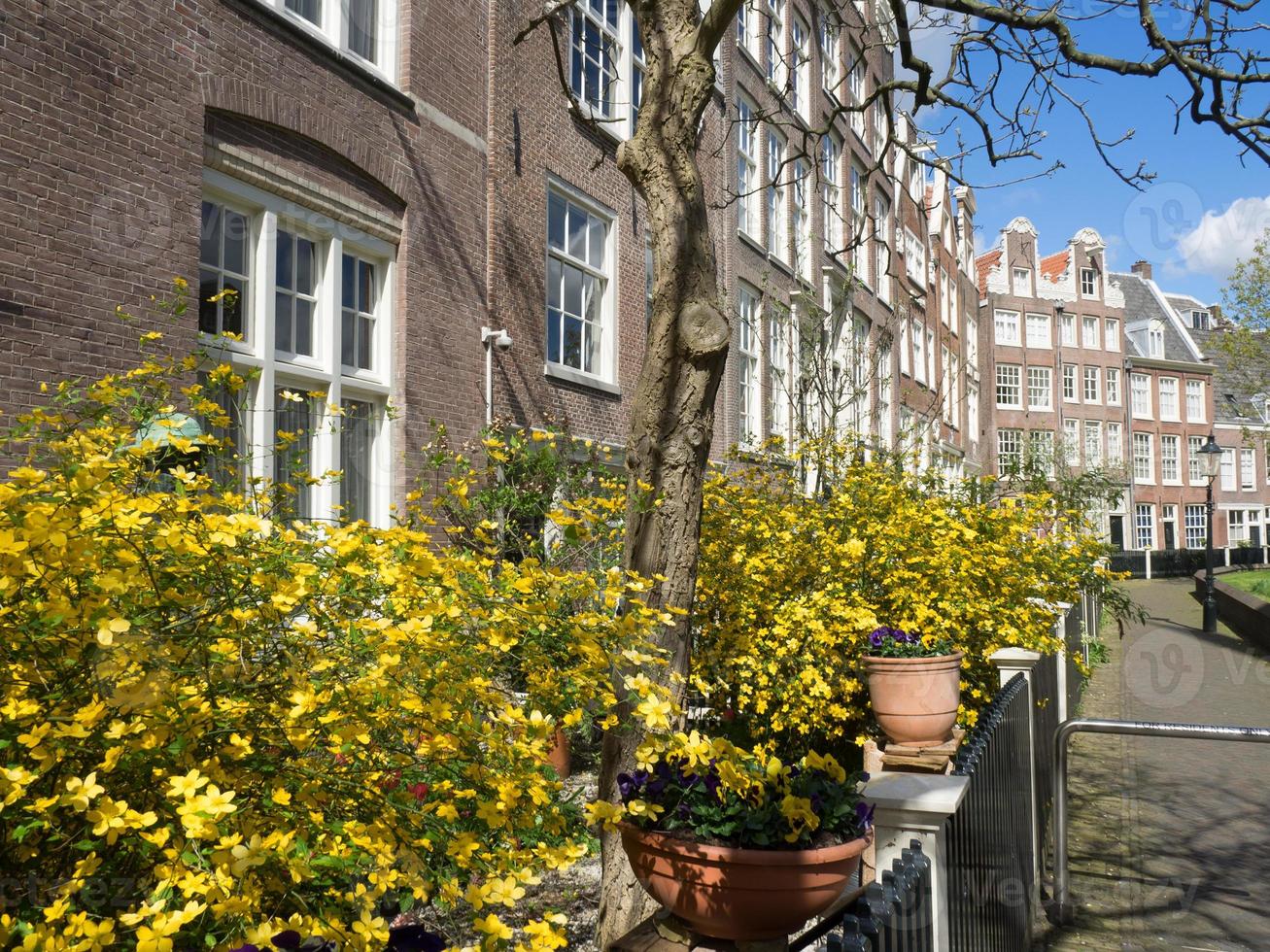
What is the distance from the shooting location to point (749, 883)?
227 cm

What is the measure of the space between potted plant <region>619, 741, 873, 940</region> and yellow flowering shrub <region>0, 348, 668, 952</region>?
0.27 m

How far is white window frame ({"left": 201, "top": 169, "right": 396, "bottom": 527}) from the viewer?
6805 mm

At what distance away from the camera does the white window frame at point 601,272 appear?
10.8 metres

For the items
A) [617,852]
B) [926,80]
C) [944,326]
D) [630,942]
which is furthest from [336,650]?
[944,326]

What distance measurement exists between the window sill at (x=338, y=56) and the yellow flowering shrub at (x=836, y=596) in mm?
4489

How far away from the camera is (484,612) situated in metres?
2.46

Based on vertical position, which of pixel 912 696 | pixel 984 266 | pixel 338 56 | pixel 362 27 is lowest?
pixel 912 696

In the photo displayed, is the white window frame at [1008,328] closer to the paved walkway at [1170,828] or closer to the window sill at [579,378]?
the paved walkway at [1170,828]

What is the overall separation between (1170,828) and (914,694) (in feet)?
8.20

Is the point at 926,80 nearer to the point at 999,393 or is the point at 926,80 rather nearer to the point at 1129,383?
the point at 999,393

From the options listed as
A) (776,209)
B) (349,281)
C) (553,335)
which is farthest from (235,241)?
(776,209)

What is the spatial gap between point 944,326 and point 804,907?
1326 inches

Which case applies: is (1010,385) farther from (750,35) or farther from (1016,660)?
(1016,660)

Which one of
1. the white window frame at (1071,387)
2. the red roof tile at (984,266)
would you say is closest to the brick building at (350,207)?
the red roof tile at (984,266)
